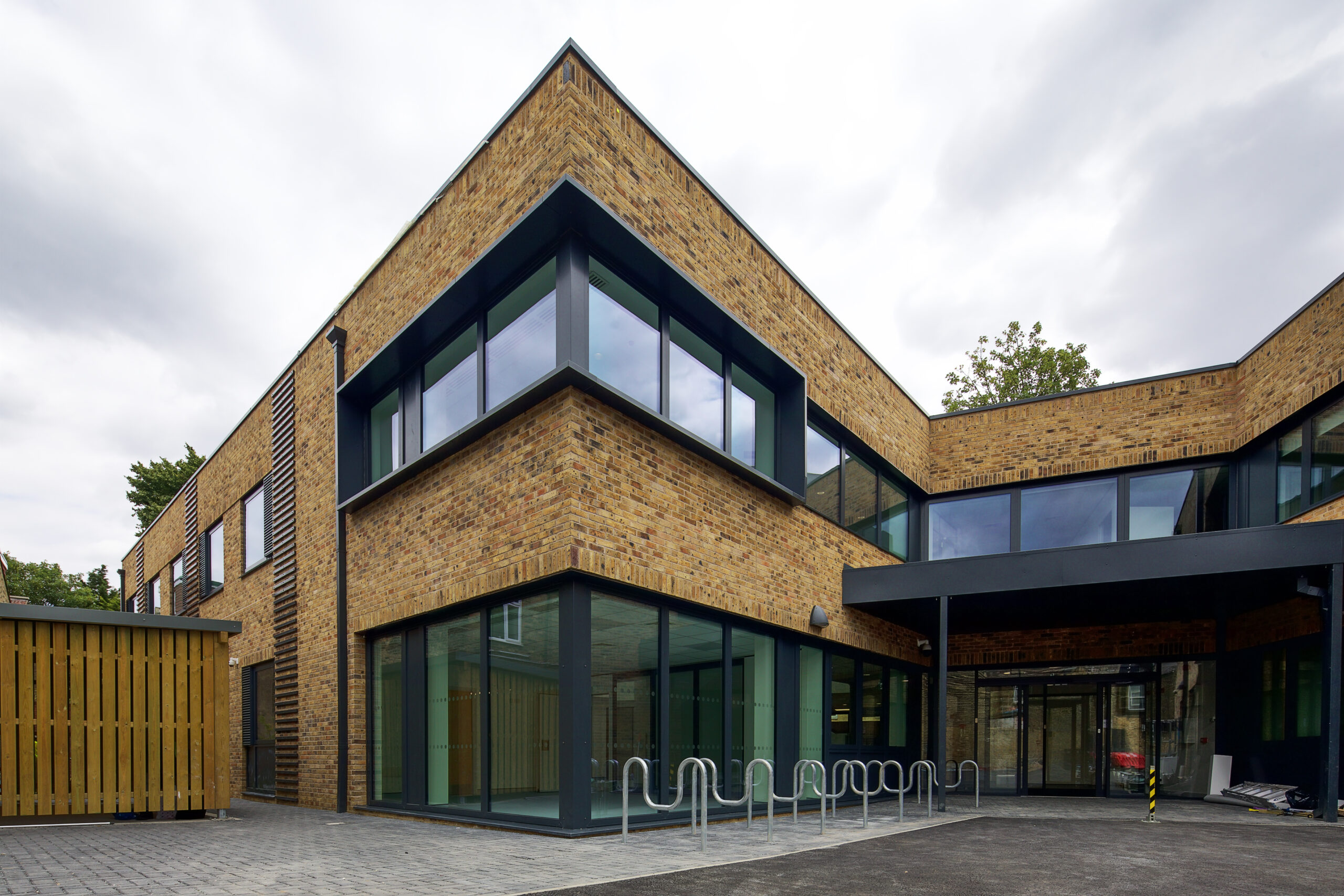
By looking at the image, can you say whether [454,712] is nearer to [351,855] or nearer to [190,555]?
[351,855]

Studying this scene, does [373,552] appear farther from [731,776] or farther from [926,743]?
[926,743]

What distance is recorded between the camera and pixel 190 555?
18469mm

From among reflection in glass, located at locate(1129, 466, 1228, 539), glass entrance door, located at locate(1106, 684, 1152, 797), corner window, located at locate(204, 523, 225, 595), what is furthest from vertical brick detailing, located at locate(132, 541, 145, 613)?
reflection in glass, located at locate(1129, 466, 1228, 539)

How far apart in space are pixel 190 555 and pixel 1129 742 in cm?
1932

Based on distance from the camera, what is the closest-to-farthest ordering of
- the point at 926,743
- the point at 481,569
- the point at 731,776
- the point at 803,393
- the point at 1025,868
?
the point at 1025,868, the point at 481,569, the point at 731,776, the point at 803,393, the point at 926,743

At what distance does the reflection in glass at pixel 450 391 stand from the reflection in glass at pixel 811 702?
17.9 ft

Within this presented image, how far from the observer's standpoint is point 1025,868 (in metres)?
6.46

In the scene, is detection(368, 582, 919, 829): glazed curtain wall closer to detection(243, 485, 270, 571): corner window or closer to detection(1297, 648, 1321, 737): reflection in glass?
detection(243, 485, 270, 571): corner window

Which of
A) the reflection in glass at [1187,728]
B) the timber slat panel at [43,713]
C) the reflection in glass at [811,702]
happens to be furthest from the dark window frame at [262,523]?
the reflection in glass at [1187,728]

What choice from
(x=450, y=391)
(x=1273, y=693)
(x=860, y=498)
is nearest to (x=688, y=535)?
(x=450, y=391)

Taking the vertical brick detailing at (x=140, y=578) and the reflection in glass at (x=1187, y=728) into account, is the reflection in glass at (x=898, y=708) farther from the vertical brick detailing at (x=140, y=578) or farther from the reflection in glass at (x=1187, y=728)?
the vertical brick detailing at (x=140, y=578)

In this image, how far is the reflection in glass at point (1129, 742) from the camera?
573 inches

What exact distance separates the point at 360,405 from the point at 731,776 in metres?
7.07

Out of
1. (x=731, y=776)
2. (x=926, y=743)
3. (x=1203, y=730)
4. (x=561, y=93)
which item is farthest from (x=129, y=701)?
(x=1203, y=730)
